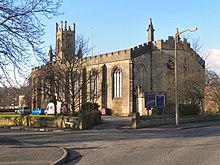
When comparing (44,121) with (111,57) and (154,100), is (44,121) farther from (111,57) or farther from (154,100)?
(111,57)

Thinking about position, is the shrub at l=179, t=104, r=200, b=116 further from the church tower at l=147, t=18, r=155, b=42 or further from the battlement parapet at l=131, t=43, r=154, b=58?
the church tower at l=147, t=18, r=155, b=42

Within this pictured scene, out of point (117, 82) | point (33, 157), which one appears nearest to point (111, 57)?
point (117, 82)

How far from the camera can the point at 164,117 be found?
31.0 meters

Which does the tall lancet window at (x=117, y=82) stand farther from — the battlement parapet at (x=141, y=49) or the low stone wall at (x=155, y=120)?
the low stone wall at (x=155, y=120)

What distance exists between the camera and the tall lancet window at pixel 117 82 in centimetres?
5362

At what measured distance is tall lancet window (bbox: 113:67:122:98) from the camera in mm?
53625

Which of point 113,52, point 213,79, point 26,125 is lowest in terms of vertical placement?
point 26,125

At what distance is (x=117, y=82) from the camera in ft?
177

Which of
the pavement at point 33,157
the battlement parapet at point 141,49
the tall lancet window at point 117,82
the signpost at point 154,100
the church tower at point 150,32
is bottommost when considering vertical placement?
the pavement at point 33,157

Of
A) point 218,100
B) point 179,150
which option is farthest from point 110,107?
point 179,150

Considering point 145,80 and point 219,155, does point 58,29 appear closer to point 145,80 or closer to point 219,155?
point 145,80

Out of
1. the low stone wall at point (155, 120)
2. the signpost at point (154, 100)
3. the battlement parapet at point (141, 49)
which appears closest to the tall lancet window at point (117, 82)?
the battlement parapet at point (141, 49)

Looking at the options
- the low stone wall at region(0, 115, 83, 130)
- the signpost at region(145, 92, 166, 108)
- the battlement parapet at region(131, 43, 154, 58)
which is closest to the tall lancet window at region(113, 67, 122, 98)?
the battlement parapet at region(131, 43, 154, 58)

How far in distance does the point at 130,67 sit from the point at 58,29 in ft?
144
